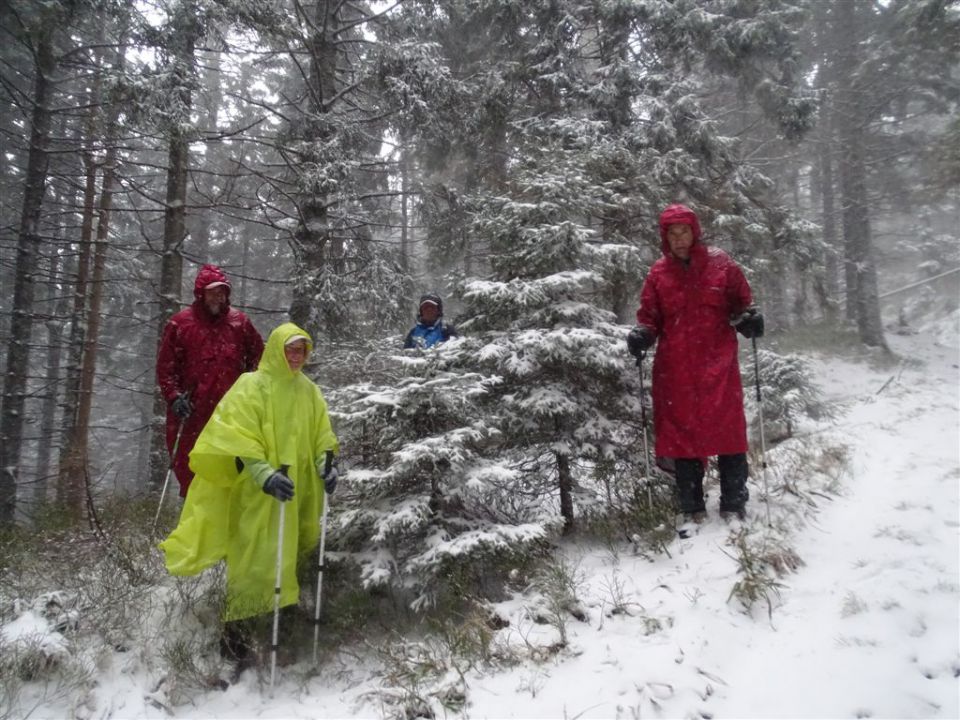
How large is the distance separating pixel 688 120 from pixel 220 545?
937 centimetres

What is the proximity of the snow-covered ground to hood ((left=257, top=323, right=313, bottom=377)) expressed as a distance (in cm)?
226

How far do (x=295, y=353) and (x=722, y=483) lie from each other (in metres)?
3.72

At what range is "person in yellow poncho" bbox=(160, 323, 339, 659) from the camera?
12.5ft

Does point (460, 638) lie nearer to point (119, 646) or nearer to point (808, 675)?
point (808, 675)

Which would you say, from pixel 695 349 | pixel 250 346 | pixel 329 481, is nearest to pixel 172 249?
pixel 250 346

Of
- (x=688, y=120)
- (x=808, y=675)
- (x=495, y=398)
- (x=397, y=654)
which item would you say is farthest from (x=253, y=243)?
(x=808, y=675)

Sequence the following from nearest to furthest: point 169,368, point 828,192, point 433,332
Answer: point 169,368 < point 433,332 < point 828,192

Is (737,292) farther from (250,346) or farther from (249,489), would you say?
(250,346)

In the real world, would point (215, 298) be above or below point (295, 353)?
above

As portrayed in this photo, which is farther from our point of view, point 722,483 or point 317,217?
point 317,217

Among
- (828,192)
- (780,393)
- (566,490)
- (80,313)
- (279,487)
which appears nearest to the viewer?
(279,487)

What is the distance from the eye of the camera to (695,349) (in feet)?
15.4

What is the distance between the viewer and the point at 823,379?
1493cm

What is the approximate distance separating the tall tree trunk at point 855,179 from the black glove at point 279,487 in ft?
57.2
